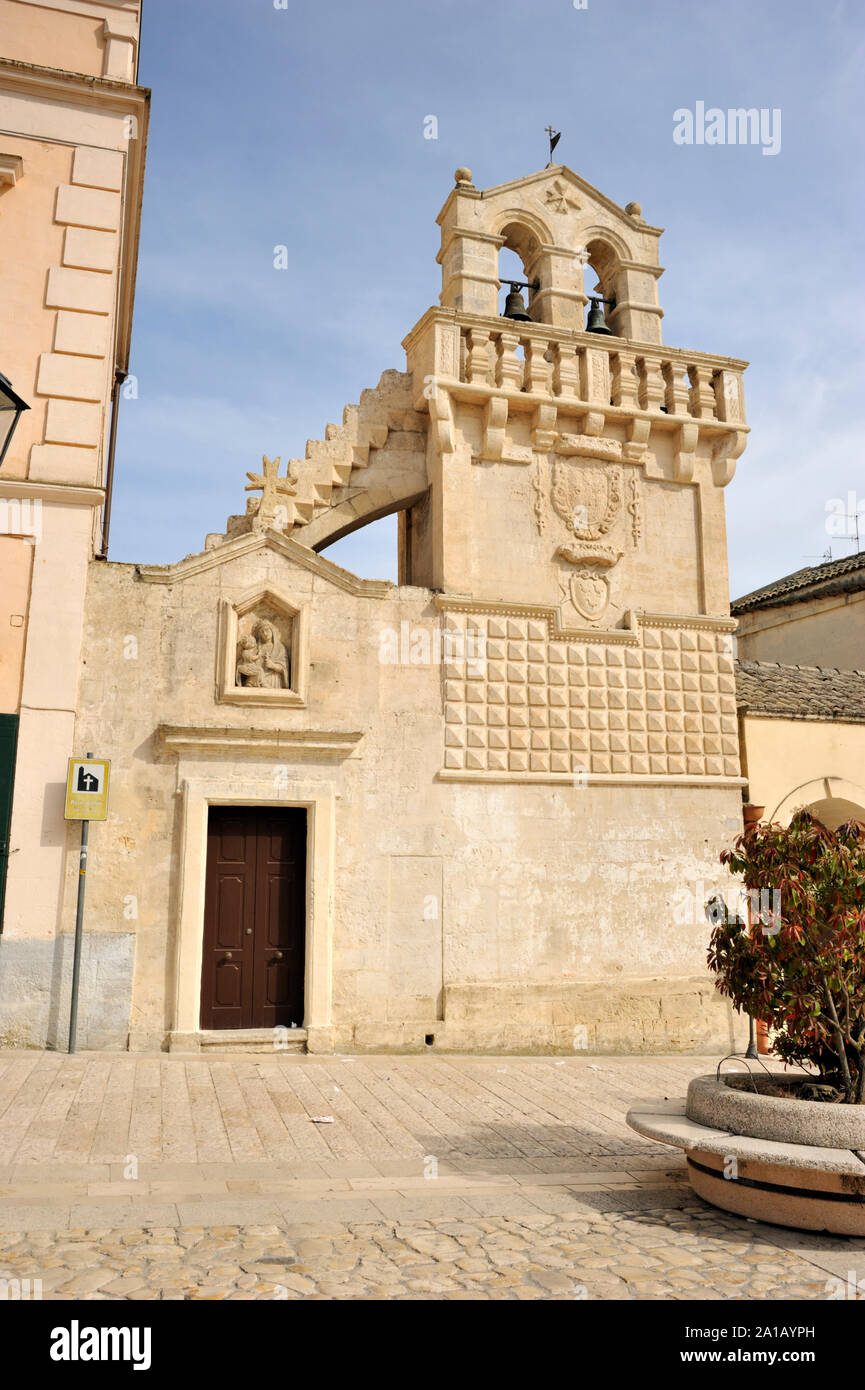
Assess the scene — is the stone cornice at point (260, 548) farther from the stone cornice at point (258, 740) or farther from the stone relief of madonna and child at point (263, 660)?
the stone cornice at point (258, 740)

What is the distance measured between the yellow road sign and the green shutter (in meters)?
0.54

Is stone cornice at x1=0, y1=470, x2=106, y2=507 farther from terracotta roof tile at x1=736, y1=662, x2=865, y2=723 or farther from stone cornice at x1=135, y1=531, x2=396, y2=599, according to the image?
terracotta roof tile at x1=736, y1=662, x2=865, y2=723

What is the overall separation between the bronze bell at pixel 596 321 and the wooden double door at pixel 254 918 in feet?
23.7

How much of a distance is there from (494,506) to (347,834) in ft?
14.0

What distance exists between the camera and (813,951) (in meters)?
5.64

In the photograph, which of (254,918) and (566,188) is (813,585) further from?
(254,918)

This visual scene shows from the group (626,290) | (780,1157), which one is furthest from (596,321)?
(780,1157)

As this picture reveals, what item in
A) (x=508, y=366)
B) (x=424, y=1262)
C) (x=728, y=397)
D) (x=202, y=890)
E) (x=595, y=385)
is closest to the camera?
(x=424, y=1262)

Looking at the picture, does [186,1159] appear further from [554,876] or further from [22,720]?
[554,876]

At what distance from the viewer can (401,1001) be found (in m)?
10.7

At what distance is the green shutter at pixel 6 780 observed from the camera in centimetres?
969

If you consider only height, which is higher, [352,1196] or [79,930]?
[79,930]

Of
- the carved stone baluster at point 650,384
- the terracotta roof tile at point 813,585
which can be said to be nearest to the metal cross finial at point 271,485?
the carved stone baluster at point 650,384

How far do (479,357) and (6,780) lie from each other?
23.4ft
